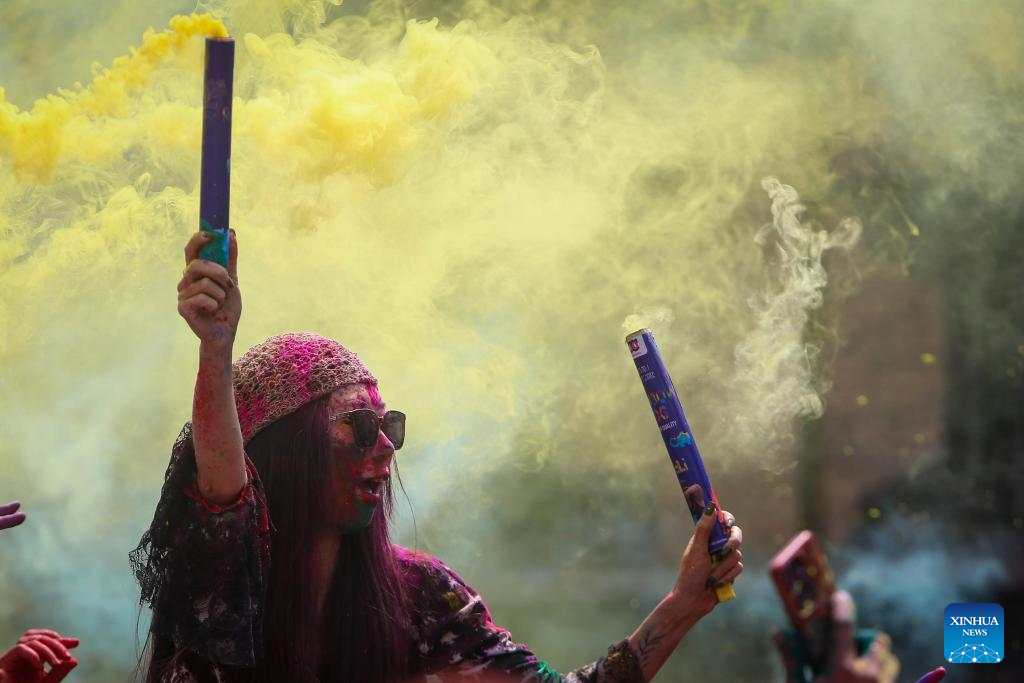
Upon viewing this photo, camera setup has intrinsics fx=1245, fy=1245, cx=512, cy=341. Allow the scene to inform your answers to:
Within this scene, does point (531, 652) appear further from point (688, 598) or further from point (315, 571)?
point (315, 571)

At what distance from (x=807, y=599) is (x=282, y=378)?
1602 millimetres

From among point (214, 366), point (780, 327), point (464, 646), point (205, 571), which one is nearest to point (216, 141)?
point (214, 366)

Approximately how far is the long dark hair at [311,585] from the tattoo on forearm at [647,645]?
563 mm

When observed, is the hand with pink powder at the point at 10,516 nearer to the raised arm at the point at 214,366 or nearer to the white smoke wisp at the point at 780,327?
the raised arm at the point at 214,366

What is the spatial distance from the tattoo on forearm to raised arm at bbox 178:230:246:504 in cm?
102

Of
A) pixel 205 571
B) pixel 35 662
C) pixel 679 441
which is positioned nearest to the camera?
pixel 205 571

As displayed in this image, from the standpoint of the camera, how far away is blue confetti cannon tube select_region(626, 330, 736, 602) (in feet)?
9.24

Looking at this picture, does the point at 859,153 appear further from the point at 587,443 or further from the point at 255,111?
the point at 255,111

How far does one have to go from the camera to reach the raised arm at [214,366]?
7.79ft

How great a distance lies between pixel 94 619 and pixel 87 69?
341cm

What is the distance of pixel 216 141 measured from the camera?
238 cm

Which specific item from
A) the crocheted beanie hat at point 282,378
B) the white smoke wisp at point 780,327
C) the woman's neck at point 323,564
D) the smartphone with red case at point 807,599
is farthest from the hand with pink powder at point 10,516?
the white smoke wisp at point 780,327

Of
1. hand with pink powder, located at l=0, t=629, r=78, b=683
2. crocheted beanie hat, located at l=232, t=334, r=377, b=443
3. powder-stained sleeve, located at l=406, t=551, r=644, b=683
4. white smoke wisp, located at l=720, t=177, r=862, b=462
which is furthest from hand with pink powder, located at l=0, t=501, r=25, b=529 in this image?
white smoke wisp, located at l=720, t=177, r=862, b=462

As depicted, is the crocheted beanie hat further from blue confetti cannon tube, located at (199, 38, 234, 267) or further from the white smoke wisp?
the white smoke wisp
